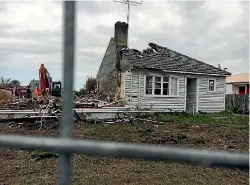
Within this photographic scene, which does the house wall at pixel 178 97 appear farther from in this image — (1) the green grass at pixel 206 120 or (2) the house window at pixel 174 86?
(1) the green grass at pixel 206 120

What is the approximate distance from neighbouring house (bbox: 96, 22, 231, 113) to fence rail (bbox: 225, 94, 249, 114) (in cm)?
327

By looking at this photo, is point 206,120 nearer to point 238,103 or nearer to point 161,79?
point 161,79

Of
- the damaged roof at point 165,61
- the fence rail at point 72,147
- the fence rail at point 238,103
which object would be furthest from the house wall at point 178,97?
the fence rail at point 72,147

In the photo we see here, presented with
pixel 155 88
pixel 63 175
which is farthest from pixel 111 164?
pixel 155 88

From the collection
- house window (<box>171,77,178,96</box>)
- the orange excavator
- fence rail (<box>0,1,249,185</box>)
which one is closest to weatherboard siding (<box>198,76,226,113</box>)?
house window (<box>171,77,178,96</box>)

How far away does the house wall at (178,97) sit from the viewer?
65.9 ft

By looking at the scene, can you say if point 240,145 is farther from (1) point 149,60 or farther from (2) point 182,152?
(1) point 149,60

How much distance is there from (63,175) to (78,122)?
1433 cm

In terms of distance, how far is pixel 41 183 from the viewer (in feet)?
16.8

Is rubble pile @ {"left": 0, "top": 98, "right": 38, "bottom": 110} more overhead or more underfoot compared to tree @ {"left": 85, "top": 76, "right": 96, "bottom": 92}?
more underfoot

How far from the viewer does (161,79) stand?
21.2m

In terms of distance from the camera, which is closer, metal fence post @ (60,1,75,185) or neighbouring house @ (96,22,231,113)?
metal fence post @ (60,1,75,185)

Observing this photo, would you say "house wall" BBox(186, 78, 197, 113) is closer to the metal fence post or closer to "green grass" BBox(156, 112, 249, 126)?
"green grass" BBox(156, 112, 249, 126)

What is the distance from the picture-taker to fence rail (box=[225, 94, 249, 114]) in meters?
25.9
